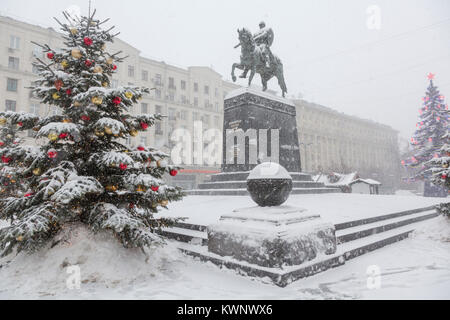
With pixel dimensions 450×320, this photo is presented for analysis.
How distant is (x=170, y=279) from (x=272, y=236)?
156cm

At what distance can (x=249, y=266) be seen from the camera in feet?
12.5

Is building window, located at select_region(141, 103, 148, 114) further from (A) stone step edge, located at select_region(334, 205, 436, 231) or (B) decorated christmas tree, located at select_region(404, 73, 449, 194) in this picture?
(A) stone step edge, located at select_region(334, 205, 436, 231)

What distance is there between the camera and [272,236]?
366 centimetres

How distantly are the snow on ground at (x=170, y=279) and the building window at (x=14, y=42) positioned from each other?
1264 inches

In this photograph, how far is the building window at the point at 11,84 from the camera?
27.2 m

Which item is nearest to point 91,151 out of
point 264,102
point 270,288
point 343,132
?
point 270,288

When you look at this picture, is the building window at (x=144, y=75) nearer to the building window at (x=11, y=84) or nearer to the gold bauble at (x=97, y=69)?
the building window at (x=11, y=84)

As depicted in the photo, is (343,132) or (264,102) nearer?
(264,102)

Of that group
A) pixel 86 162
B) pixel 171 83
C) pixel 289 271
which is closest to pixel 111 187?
pixel 86 162

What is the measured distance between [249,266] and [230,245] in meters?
0.52

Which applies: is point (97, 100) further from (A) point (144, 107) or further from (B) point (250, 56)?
(A) point (144, 107)
